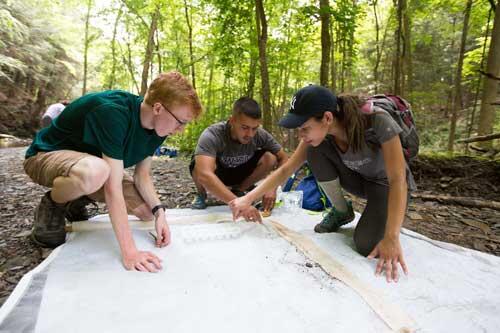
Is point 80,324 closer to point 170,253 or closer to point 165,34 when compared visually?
point 170,253

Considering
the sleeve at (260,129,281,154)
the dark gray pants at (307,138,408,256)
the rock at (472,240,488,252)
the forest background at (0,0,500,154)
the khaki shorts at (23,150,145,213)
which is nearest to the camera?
the khaki shorts at (23,150,145,213)

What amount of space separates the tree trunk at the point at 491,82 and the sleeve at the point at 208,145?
3959 millimetres

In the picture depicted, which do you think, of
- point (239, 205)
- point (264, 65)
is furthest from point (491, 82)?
point (239, 205)

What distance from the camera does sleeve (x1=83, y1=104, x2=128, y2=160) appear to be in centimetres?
145

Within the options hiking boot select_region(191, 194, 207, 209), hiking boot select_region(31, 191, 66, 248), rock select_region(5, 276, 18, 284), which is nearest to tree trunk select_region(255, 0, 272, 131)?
hiking boot select_region(191, 194, 207, 209)

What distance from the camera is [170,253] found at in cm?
162

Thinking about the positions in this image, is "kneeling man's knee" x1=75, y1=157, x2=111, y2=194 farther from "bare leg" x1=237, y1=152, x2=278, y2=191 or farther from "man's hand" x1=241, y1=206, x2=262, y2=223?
"bare leg" x1=237, y1=152, x2=278, y2=191

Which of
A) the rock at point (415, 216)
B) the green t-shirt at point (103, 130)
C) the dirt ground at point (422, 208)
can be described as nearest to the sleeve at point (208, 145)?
the green t-shirt at point (103, 130)

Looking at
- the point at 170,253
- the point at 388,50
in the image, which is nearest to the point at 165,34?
the point at 388,50

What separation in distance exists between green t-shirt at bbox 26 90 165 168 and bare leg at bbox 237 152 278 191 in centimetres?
115

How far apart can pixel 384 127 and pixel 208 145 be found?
1296 mm

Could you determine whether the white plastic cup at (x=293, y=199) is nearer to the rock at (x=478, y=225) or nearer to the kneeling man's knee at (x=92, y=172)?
the rock at (x=478, y=225)

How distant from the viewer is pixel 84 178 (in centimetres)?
147

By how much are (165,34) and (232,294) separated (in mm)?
12185
